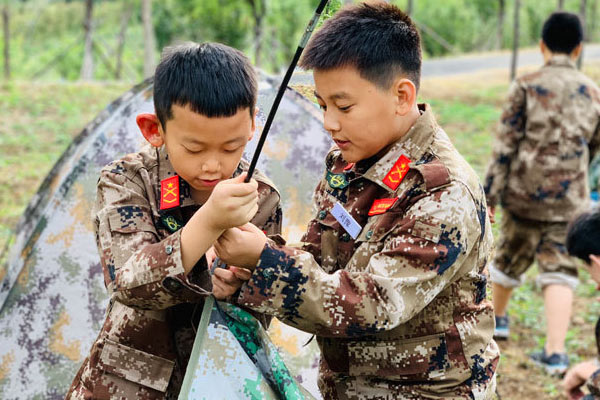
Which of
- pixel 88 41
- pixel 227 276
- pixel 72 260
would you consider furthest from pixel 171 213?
pixel 88 41

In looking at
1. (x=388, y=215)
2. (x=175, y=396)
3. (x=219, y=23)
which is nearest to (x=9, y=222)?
(x=175, y=396)

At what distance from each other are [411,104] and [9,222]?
5038 millimetres

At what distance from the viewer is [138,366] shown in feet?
6.13

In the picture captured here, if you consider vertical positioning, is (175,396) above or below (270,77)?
below

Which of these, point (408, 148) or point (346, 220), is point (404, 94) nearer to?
point (408, 148)

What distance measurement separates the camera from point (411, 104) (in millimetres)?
1774

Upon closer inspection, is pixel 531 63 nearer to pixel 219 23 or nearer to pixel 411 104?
pixel 219 23

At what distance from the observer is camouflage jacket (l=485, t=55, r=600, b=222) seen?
421 cm

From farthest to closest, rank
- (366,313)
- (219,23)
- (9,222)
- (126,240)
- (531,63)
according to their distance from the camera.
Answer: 1. (531,63)
2. (219,23)
3. (9,222)
4. (126,240)
5. (366,313)

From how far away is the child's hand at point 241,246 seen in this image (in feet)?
5.21

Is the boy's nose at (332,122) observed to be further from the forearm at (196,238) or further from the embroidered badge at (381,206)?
the forearm at (196,238)

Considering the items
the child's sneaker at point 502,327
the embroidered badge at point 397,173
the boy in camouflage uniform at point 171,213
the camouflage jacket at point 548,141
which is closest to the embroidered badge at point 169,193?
the boy in camouflage uniform at point 171,213

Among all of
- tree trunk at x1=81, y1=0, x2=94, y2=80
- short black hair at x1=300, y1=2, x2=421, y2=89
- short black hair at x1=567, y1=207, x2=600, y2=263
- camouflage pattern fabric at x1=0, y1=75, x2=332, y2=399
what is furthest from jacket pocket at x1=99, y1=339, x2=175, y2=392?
tree trunk at x1=81, y1=0, x2=94, y2=80

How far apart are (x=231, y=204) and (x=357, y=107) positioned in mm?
403
